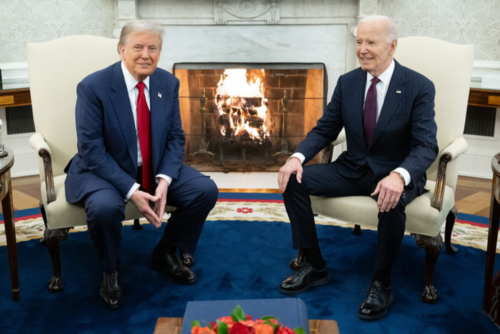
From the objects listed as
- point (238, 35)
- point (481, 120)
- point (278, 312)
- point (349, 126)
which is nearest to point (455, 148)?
point (349, 126)

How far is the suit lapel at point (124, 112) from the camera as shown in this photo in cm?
210

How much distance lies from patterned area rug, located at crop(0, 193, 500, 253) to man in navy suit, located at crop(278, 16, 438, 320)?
790 mm

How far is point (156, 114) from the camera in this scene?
7.21 ft

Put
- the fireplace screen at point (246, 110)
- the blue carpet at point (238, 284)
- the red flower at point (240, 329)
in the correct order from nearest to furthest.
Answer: the red flower at point (240, 329) < the blue carpet at point (238, 284) < the fireplace screen at point (246, 110)

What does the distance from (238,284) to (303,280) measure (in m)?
0.30

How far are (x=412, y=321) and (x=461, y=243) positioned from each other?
3.03ft

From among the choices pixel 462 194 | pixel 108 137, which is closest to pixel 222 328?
pixel 108 137

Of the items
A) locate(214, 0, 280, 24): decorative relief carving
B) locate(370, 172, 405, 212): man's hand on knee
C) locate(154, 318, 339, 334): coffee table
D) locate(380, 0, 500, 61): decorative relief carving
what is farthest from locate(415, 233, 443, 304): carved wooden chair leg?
locate(214, 0, 280, 24): decorative relief carving

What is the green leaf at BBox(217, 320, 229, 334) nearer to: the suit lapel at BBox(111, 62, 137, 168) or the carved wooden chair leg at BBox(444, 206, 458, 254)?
the suit lapel at BBox(111, 62, 137, 168)

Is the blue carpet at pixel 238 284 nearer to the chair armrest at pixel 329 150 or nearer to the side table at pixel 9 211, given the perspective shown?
the side table at pixel 9 211

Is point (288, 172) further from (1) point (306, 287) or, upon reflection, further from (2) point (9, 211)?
(2) point (9, 211)

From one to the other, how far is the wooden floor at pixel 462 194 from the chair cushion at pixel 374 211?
1197 millimetres

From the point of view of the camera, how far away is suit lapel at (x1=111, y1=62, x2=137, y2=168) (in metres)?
2.10

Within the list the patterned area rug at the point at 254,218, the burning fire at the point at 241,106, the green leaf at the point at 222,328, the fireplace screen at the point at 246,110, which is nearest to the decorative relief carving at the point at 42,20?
the fireplace screen at the point at 246,110
